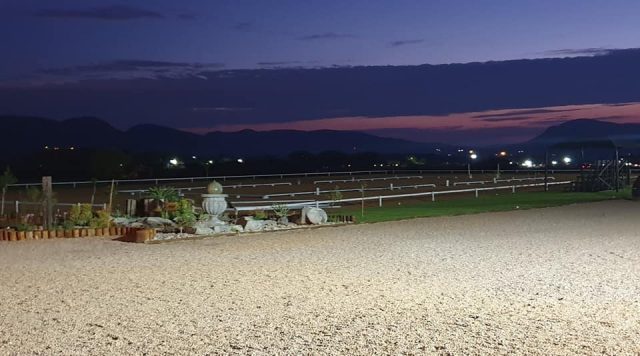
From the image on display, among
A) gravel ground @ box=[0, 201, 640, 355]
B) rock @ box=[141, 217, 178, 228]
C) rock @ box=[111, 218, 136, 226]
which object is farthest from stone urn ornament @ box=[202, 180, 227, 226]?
rock @ box=[111, 218, 136, 226]

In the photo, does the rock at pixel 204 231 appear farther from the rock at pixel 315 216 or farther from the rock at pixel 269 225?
the rock at pixel 315 216

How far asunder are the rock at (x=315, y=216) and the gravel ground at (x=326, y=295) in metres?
2.88

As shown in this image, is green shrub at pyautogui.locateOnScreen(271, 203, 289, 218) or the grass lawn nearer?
green shrub at pyautogui.locateOnScreen(271, 203, 289, 218)

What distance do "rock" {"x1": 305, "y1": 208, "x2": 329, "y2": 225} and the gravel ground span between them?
2.88 metres

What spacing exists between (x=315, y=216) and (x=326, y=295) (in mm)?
9857

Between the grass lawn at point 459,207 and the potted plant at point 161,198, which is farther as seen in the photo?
the grass lawn at point 459,207

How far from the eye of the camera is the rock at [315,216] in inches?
748

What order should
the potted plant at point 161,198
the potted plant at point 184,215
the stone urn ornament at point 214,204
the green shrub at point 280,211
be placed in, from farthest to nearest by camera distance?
the green shrub at point 280,211 < the potted plant at point 161,198 < the stone urn ornament at point 214,204 < the potted plant at point 184,215

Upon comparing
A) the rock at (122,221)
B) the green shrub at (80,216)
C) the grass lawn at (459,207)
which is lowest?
the grass lawn at (459,207)

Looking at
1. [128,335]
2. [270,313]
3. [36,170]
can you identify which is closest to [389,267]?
[270,313]

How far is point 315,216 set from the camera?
62.7 ft

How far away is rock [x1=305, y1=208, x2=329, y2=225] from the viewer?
62.3 feet

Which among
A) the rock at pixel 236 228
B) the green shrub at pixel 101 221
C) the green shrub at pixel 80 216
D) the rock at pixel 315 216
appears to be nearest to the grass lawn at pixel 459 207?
the rock at pixel 315 216

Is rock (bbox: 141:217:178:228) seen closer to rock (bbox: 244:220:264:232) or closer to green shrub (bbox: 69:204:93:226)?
green shrub (bbox: 69:204:93:226)
